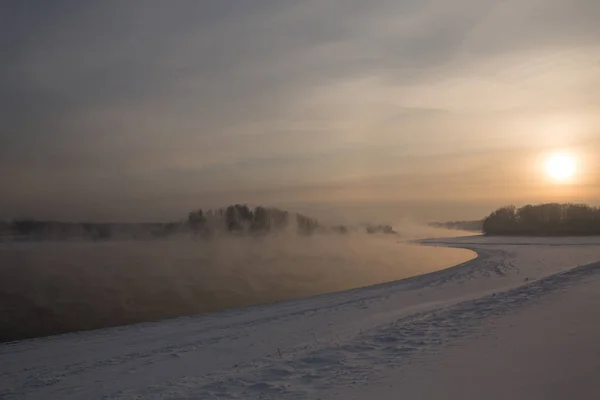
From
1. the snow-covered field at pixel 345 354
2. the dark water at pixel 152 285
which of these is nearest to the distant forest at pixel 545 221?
the dark water at pixel 152 285

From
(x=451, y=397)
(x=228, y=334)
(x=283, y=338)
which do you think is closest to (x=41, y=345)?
(x=228, y=334)

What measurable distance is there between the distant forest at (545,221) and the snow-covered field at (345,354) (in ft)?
237

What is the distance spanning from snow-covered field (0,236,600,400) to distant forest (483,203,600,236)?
2844 inches

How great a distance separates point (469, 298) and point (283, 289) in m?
11.6

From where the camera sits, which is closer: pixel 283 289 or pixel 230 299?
pixel 230 299

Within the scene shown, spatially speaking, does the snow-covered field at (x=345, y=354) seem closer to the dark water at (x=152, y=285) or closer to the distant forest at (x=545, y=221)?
the dark water at (x=152, y=285)

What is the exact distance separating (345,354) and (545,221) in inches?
3583

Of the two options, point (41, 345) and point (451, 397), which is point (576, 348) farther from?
point (41, 345)

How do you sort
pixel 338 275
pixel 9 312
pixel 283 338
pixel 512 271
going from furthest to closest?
pixel 338 275 < pixel 512 271 < pixel 9 312 < pixel 283 338

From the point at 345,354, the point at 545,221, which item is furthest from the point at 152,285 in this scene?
the point at 545,221

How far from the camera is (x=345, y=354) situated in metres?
9.57

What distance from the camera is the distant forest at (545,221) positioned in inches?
3159

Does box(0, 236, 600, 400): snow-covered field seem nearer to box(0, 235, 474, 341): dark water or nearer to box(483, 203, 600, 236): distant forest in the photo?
box(0, 235, 474, 341): dark water

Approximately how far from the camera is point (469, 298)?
53.3 feet
